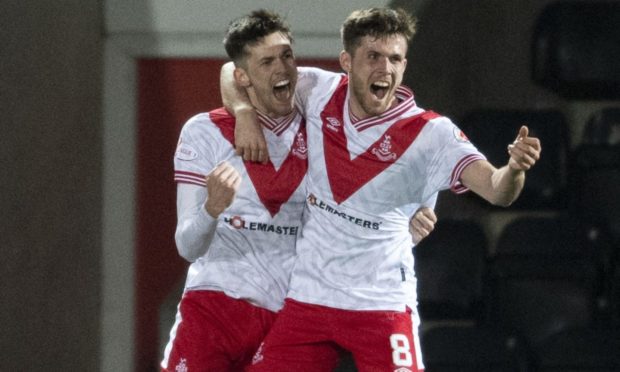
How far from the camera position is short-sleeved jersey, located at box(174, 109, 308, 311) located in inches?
128

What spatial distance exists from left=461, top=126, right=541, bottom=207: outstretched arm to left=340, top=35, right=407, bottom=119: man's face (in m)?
0.27

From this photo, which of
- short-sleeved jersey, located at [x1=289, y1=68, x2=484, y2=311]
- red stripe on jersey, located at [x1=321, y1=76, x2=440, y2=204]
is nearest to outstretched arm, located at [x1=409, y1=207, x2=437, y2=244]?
short-sleeved jersey, located at [x1=289, y1=68, x2=484, y2=311]

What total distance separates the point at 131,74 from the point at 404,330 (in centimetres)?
193

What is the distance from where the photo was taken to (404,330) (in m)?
3.12

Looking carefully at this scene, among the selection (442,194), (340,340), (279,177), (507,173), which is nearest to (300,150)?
(279,177)

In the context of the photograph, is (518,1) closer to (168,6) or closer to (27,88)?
(168,6)

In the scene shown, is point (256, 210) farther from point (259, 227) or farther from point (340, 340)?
point (340, 340)

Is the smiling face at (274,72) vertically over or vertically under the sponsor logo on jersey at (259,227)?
over

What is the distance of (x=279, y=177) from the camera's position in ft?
10.6

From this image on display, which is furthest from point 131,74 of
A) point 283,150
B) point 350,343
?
point 350,343

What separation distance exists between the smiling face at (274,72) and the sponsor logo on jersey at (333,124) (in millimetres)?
104

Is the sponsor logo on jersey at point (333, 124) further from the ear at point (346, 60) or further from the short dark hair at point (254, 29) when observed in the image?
the short dark hair at point (254, 29)

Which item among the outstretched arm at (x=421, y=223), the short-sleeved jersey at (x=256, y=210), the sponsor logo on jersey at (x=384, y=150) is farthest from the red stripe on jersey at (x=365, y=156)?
the outstretched arm at (x=421, y=223)

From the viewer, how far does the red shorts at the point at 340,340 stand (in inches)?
121
